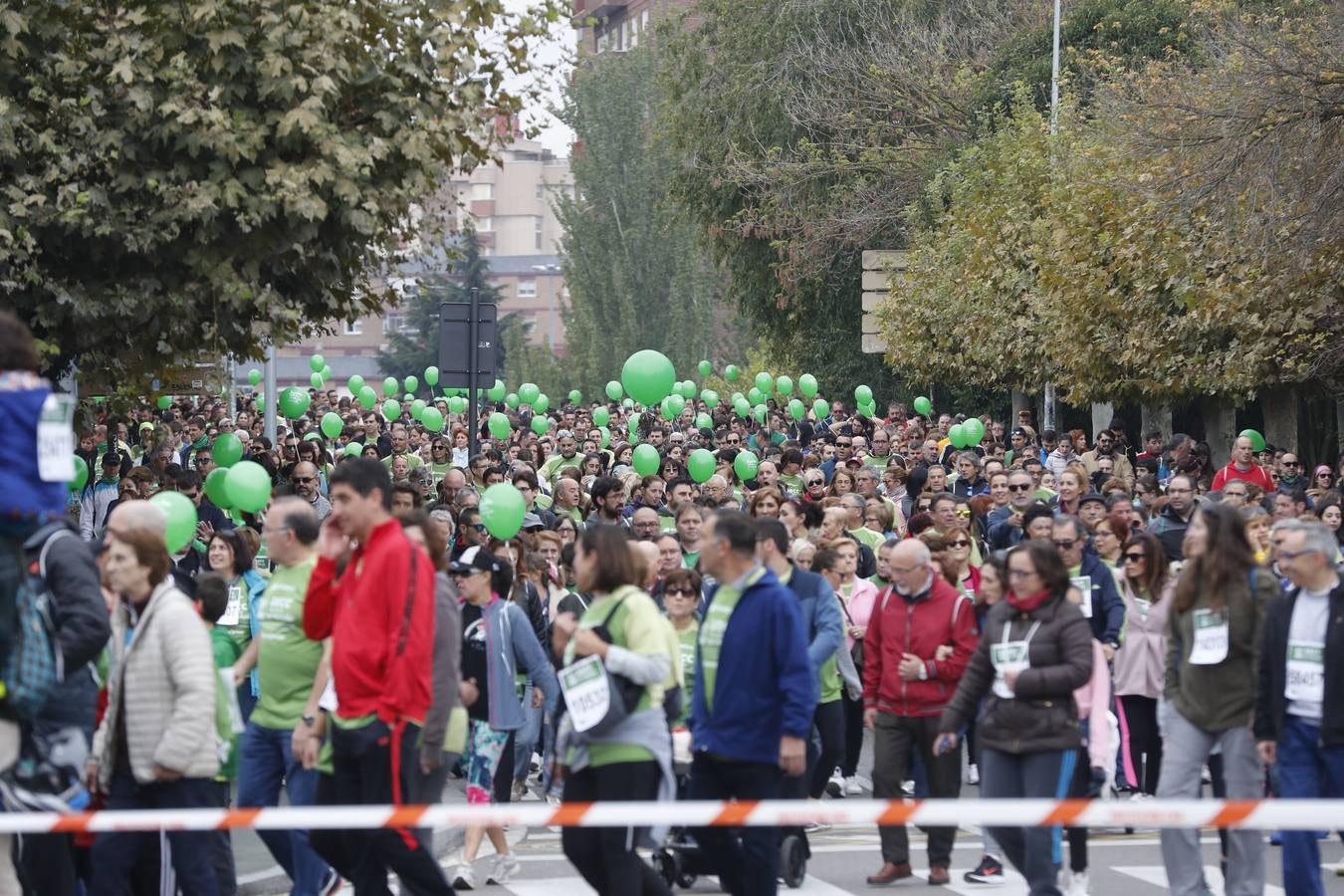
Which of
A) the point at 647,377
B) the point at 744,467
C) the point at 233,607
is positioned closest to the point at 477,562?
the point at 233,607

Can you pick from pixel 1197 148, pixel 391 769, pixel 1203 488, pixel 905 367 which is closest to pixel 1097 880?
pixel 391 769

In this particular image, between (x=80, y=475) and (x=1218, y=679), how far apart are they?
11.0 meters

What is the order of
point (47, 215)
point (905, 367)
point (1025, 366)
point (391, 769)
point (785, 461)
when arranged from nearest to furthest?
point (391, 769), point (47, 215), point (785, 461), point (1025, 366), point (905, 367)

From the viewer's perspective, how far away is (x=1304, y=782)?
8.66m

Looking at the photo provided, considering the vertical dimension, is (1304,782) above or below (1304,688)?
below

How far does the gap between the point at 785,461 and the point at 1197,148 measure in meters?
5.65

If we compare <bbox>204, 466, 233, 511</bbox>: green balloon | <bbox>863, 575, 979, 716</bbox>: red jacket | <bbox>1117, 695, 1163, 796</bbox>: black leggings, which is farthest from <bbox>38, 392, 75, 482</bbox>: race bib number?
<bbox>204, 466, 233, 511</bbox>: green balloon

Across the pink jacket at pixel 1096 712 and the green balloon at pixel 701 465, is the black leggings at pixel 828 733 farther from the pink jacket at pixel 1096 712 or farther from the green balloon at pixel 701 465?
the green balloon at pixel 701 465

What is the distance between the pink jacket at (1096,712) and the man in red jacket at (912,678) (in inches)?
49.6

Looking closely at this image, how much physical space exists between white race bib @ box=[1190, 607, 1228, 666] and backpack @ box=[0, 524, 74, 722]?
442cm

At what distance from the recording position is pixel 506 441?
31516mm

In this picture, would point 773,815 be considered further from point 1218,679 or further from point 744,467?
point 744,467

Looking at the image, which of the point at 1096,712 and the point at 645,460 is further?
the point at 645,460

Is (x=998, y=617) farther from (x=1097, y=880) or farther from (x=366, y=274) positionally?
(x=366, y=274)
